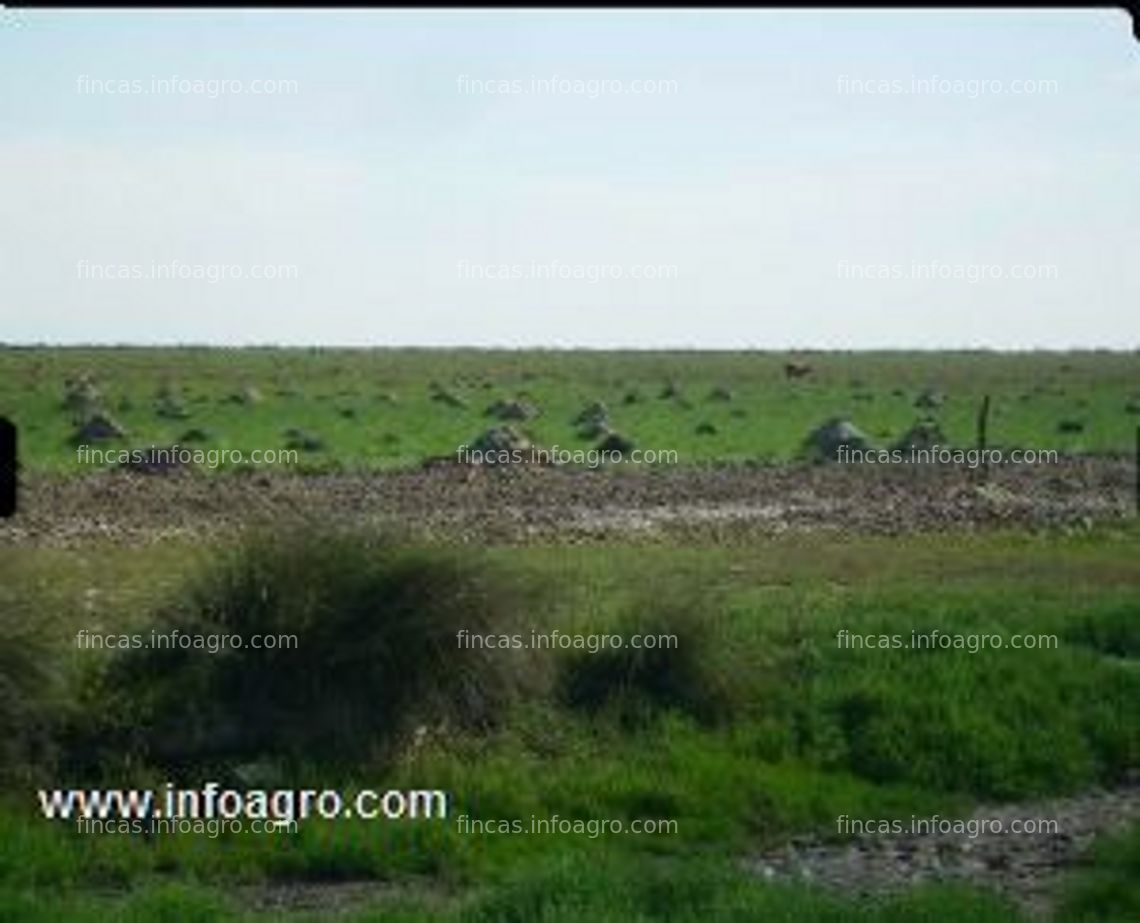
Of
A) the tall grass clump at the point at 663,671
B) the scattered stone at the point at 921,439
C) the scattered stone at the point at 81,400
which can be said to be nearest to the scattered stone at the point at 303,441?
the scattered stone at the point at 81,400

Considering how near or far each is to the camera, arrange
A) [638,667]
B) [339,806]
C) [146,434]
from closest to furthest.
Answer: [339,806]
[638,667]
[146,434]

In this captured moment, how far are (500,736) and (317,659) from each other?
144 centimetres

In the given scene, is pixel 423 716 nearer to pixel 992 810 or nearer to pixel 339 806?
pixel 339 806

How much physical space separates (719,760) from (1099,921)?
4.09m

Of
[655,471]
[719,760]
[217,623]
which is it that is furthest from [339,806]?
[655,471]

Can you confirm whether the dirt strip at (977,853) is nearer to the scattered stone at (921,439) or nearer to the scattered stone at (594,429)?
the scattered stone at (921,439)

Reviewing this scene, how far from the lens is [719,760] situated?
42.1 ft

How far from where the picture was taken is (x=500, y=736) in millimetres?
12586

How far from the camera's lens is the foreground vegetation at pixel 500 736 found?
9711 mm

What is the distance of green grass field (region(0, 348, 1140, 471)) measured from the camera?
43062 millimetres

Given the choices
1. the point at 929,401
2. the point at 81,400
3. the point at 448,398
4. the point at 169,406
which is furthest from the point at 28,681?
the point at 929,401

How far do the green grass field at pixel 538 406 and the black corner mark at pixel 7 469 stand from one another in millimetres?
32523

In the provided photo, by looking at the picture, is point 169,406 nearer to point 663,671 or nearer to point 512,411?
point 512,411

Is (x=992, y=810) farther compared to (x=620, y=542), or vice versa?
(x=620, y=542)
